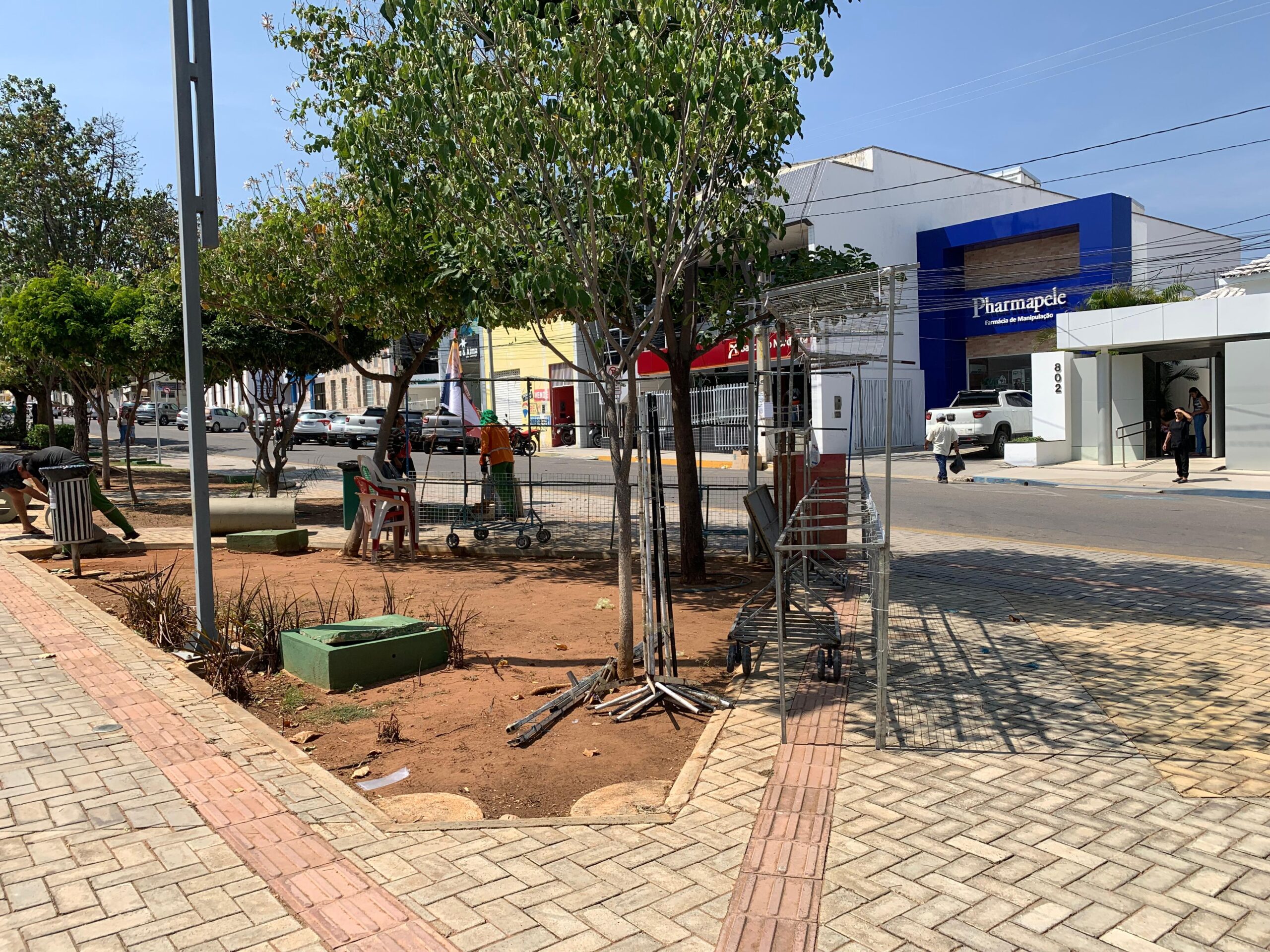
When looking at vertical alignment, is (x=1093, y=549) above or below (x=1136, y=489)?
below

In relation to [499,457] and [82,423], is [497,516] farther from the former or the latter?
[82,423]

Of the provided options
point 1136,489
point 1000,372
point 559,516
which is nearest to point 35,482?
point 559,516

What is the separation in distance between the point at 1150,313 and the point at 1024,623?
18.4 m

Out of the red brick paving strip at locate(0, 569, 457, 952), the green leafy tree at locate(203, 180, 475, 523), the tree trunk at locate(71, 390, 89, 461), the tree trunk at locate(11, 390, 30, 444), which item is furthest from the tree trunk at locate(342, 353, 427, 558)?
the tree trunk at locate(11, 390, 30, 444)

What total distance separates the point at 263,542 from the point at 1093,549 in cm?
1063

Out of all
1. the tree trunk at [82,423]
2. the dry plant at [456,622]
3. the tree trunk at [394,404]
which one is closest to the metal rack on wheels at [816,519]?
the dry plant at [456,622]

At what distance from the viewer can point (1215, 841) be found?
402 centimetres

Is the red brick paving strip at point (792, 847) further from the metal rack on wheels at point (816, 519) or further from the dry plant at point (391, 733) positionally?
the dry plant at point (391, 733)

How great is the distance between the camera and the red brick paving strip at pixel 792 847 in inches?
131

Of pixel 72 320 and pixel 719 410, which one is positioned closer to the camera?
pixel 72 320

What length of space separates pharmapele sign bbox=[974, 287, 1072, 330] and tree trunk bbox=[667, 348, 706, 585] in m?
26.5

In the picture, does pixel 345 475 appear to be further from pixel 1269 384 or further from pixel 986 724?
pixel 1269 384

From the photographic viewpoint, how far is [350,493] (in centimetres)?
1428

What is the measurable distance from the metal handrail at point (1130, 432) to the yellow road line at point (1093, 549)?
527 inches
